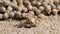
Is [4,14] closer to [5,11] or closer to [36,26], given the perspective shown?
[5,11]

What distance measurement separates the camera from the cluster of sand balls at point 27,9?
2.33 m

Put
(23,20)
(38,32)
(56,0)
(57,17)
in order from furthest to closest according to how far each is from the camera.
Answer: (56,0), (57,17), (23,20), (38,32)

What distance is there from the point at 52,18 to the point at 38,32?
0.38 m

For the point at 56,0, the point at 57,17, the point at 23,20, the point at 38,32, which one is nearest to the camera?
the point at 38,32

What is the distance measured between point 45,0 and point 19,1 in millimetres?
320

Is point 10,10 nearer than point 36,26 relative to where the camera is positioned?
No

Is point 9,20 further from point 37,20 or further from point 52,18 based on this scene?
point 52,18

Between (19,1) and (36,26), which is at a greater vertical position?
(19,1)

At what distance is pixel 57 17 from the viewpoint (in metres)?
2.42

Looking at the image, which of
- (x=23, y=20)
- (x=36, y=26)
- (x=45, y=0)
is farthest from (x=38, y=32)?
(x=45, y=0)

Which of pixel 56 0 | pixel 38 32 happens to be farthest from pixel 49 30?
pixel 56 0

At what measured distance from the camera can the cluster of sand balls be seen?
233cm

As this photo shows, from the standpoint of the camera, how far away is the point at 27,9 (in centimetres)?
244

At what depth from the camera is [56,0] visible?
8.66ft
